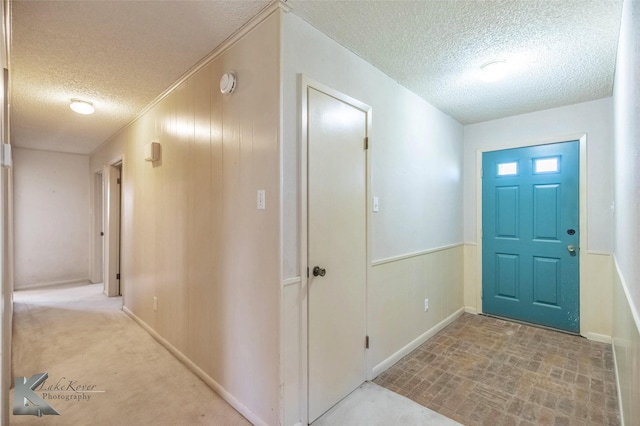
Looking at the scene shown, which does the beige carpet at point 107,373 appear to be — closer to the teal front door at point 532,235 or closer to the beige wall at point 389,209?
the beige wall at point 389,209

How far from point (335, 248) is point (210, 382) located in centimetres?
138

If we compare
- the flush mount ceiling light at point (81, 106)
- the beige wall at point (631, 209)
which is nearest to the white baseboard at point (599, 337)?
the beige wall at point (631, 209)

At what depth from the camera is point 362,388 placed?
2145mm

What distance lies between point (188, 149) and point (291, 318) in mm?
1655

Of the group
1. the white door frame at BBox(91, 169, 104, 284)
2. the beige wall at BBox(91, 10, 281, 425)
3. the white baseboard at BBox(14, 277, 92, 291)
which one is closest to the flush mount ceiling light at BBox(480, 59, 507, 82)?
the beige wall at BBox(91, 10, 281, 425)

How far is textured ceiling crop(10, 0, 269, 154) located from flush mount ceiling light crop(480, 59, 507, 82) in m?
1.75

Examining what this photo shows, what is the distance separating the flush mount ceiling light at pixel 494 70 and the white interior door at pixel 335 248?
40.7 inches

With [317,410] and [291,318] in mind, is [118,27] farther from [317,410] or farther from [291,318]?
[317,410]

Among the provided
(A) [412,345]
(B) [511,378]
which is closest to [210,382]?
(A) [412,345]

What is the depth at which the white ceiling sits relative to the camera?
5.48ft

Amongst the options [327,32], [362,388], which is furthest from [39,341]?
[327,32]

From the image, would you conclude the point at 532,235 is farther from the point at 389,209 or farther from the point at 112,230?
the point at 112,230

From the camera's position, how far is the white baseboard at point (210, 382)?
5.94ft

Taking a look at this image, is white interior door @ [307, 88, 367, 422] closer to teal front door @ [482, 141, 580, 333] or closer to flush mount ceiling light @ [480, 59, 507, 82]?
flush mount ceiling light @ [480, 59, 507, 82]
